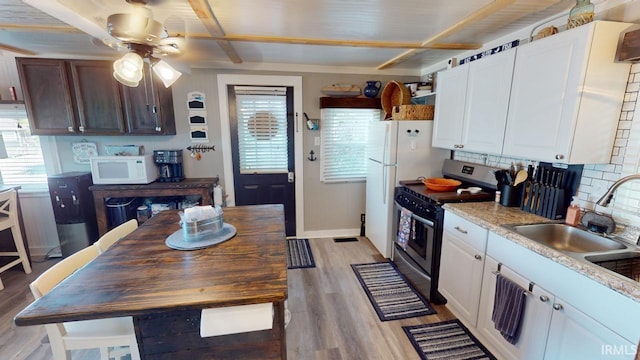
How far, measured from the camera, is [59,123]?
2.95m

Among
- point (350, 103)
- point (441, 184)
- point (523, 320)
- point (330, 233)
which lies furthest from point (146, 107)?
point (523, 320)

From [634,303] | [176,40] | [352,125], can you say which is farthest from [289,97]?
[634,303]

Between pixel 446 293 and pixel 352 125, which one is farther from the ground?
pixel 352 125

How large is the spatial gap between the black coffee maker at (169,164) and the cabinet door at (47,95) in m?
0.88

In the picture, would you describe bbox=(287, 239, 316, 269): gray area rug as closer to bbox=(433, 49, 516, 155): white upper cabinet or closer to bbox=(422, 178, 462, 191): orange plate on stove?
bbox=(422, 178, 462, 191): orange plate on stove

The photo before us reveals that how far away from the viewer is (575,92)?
1.53 m

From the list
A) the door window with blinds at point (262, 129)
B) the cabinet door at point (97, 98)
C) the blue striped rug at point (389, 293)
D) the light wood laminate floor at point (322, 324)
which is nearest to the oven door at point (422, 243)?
the blue striped rug at point (389, 293)

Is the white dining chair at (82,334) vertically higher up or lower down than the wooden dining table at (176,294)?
lower down

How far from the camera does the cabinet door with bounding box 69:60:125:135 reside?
2.89 metres

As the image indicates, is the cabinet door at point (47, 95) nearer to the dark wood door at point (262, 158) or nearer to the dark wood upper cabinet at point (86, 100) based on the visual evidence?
the dark wood upper cabinet at point (86, 100)

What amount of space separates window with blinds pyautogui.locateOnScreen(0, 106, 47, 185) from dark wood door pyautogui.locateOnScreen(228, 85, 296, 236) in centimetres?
225

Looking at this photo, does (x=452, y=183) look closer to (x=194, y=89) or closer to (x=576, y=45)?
(x=576, y=45)

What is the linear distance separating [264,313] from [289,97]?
9.34 feet

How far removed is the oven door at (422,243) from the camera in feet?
7.78
